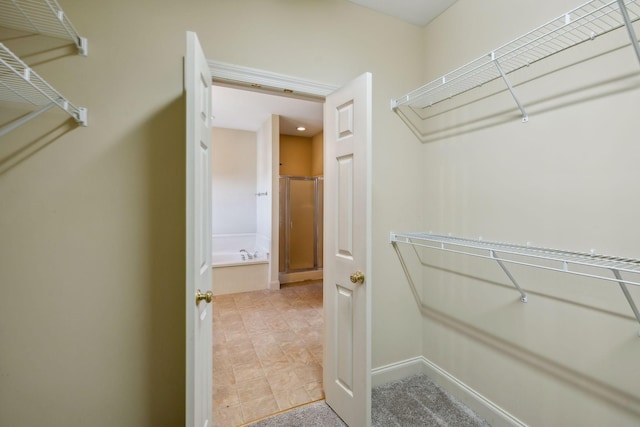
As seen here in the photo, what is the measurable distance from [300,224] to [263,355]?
2.80 m

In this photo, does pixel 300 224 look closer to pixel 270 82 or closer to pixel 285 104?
pixel 285 104

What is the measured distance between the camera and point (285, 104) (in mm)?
3783

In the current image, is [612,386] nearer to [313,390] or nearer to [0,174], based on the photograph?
[313,390]

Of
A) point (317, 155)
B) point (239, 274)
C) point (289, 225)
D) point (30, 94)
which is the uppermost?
point (317, 155)

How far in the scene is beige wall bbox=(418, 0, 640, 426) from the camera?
3.81ft

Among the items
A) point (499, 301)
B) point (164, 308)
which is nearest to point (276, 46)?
point (164, 308)

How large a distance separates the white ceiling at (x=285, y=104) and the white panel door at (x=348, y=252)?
0.87 metres

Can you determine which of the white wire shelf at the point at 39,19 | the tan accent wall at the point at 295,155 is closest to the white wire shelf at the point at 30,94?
the white wire shelf at the point at 39,19

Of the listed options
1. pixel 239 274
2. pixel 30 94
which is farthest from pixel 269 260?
pixel 30 94

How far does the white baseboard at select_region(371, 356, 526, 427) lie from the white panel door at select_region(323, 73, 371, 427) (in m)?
0.45

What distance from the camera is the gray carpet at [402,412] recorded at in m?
1.64

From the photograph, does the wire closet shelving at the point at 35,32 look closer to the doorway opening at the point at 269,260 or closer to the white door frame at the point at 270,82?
the white door frame at the point at 270,82

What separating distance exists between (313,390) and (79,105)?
2.20 metres

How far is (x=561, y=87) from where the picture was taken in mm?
1331
